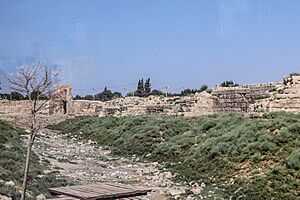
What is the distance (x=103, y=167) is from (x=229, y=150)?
6.15 meters

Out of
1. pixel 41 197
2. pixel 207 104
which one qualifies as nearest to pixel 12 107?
pixel 207 104

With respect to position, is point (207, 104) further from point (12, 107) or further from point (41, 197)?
point (12, 107)

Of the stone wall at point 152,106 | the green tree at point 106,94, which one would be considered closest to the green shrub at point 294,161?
the stone wall at point 152,106

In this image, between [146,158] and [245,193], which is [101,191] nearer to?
[245,193]

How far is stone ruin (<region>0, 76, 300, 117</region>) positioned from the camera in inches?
971

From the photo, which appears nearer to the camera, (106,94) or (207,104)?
(207,104)

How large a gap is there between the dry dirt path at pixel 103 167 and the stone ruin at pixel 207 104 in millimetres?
3124

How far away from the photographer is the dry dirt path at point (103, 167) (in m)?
17.1

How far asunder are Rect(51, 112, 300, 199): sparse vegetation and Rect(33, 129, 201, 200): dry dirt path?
→ 0.89m

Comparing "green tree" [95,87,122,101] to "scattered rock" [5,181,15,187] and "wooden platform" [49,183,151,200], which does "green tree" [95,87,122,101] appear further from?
"wooden platform" [49,183,151,200]

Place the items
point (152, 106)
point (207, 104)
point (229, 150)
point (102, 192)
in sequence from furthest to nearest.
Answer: point (152, 106)
point (207, 104)
point (229, 150)
point (102, 192)

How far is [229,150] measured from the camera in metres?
18.8

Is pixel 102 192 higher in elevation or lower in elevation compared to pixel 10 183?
higher

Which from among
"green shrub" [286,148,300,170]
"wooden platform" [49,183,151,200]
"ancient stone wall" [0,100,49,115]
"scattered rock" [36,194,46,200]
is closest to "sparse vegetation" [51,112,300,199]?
"green shrub" [286,148,300,170]
